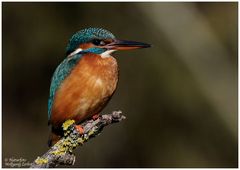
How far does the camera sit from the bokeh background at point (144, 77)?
312 inches

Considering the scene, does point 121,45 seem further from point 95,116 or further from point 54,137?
point 54,137

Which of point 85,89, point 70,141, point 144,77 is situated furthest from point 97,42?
point 144,77

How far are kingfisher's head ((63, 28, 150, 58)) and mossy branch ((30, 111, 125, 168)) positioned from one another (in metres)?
0.64

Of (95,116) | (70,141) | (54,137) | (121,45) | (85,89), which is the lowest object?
(54,137)

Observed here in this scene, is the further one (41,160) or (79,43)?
(79,43)

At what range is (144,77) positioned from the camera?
8.47 m

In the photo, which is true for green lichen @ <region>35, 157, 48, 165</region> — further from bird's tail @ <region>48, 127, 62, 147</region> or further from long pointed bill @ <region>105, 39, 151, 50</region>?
long pointed bill @ <region>105, 39, 151, 50</region>

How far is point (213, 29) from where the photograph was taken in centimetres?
836

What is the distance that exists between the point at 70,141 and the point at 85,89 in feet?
1.58

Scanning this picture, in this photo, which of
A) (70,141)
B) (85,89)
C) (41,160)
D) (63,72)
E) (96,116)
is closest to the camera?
(41,160)

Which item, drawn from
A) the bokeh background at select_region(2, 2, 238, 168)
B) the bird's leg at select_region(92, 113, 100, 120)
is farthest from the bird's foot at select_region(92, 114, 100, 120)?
the bokeh background at select_region(2, 2, 238, 168)

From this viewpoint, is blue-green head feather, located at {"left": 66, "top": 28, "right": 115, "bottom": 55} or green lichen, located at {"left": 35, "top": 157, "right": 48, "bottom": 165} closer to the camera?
green lichen, located at {"left": 35, "top": 157, "right": 48, "bottom": 165}

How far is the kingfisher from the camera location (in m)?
4.71

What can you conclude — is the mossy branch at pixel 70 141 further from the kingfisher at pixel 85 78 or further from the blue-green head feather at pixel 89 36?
the blue-green head feather at pixel 89 36
